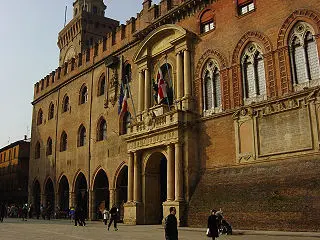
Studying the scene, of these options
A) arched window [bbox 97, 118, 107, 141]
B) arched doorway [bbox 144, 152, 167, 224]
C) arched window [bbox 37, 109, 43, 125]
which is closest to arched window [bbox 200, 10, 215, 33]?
arched doorway [bbox 144, 152, 167, 224]

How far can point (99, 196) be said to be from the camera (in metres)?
26.3

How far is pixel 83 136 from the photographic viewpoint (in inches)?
1138

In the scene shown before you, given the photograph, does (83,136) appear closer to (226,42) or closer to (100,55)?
(100,55)

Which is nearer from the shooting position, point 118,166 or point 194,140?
point 194,140

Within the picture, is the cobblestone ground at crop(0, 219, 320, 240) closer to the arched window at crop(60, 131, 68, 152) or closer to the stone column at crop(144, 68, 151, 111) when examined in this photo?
the stone column at crop(144, 68, 151, 111)

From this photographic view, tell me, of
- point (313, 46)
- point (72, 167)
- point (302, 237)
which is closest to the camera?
point (302, 237)

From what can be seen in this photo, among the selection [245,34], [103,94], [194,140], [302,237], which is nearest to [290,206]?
[302,237]

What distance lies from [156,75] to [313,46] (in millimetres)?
9325

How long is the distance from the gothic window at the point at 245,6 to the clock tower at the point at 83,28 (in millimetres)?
23909

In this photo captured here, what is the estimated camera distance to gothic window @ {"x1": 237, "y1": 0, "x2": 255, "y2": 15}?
1806 centimetres

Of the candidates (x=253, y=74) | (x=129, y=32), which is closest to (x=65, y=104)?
(x=129, y=32)

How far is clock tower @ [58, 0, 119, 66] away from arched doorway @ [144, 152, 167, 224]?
72.2 feet

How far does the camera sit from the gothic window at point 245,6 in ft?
59.3

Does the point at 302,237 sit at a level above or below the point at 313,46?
below
